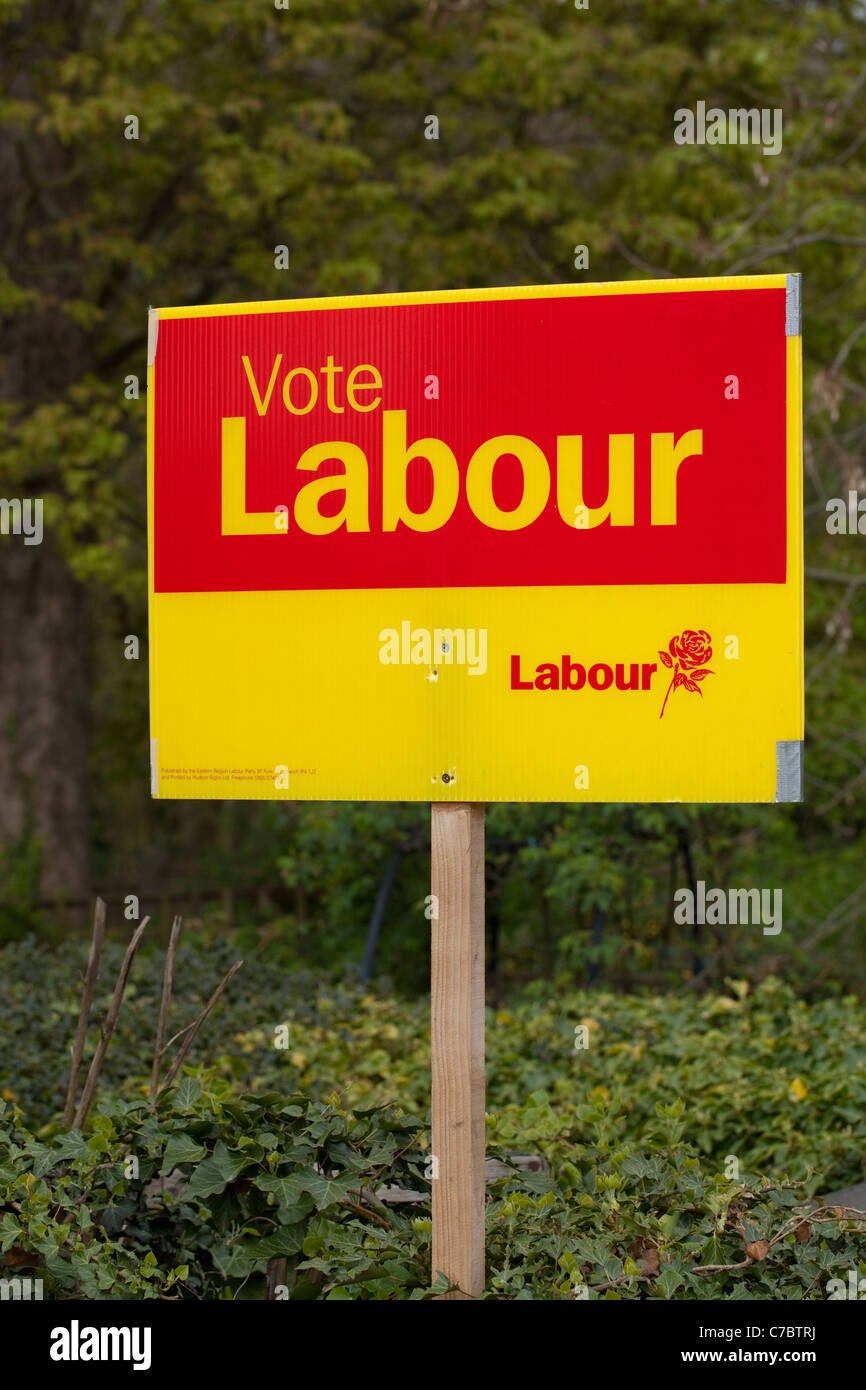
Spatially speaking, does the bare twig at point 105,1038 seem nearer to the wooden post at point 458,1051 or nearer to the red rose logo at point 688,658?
the wooden post at point 458,1051

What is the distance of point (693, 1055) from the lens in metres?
5.81

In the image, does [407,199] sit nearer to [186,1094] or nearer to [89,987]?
[89,987]

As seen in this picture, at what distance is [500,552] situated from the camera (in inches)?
133

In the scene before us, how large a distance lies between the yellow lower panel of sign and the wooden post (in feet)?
0.41

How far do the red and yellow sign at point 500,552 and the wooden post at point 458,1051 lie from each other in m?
0.13

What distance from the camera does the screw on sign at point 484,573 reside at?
3279 millimetres

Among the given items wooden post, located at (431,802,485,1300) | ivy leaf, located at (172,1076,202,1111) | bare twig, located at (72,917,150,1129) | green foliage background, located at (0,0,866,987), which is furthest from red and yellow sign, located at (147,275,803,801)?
green foliage background, located at (0,0,866,987)

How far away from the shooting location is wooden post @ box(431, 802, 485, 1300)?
3.24 m

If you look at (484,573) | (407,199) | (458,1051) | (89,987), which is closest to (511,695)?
(484,573)

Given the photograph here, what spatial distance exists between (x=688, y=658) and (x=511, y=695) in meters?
0.40

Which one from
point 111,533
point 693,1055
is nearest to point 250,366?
point 693,1055

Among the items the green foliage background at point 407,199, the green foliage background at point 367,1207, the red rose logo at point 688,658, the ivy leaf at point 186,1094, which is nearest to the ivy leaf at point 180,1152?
the green foliage background at point 367,1207
